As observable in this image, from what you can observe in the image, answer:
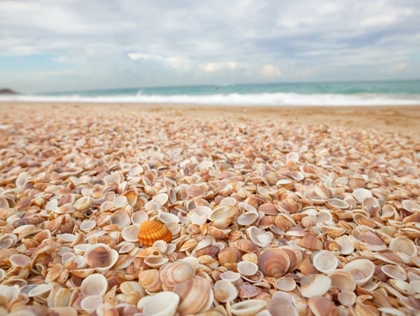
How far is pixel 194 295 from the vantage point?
3.44 ft

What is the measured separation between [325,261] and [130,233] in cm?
105

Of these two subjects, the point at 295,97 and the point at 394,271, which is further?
the point at 295,97

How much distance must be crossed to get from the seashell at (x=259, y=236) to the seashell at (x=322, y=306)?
0.40 meters

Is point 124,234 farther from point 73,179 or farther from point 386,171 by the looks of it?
point 386,171

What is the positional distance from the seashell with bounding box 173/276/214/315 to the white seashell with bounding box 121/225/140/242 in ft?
1.60

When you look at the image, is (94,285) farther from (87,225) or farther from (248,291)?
(248,291)

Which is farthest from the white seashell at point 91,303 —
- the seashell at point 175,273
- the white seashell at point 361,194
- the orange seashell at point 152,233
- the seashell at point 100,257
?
the white seashell at point 361,194

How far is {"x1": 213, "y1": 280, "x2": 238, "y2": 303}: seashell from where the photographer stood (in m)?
1.08

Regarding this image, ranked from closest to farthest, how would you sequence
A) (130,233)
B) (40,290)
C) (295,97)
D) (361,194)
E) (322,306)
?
(322,306)
(40,290)
(130,233)
(361,194)
(295,97)

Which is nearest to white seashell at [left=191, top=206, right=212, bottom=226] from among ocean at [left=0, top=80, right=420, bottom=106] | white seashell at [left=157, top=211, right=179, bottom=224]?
white seashell at [left=157, top=211, right=179, bottom=224]

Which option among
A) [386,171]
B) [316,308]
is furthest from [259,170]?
[316,308]

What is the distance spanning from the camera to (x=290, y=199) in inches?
71.1

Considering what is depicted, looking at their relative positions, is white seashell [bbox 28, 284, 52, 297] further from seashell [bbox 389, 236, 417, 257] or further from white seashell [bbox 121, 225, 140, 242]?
seashell [bbox 389, 236, 417, 257]

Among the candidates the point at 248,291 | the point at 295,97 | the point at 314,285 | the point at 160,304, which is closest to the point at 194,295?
the point at 160,304
